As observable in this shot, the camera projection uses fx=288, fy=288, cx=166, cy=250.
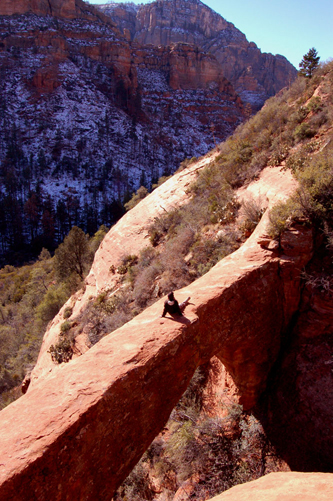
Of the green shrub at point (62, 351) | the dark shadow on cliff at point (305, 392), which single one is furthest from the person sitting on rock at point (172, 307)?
the green shrub at point (62, 351)

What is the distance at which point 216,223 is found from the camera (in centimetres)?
929

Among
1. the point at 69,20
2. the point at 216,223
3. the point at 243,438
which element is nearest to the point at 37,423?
the point at 243,438

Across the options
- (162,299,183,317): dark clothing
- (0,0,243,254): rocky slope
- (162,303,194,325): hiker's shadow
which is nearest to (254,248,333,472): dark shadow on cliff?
(162,303,194,325): hiker's shadow

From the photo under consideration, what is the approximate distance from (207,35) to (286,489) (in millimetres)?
152502

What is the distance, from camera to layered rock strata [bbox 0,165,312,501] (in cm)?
292

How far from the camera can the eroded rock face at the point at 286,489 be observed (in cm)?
269

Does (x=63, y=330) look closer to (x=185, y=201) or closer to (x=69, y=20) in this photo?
(x=185, y=201)

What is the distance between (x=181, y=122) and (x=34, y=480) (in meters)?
81.0

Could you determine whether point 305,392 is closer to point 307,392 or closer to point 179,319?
point 307,392

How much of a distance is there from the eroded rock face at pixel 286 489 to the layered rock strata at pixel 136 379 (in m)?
1.30

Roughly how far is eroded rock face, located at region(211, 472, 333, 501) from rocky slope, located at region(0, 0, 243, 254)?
46.8 m

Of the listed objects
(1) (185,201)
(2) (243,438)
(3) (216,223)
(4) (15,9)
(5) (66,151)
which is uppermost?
(4) (15,9)

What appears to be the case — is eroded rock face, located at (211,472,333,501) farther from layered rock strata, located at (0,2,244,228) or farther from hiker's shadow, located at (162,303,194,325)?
layered rock strata, located at (0,2,244,228)

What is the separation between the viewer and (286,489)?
9.46 feet
